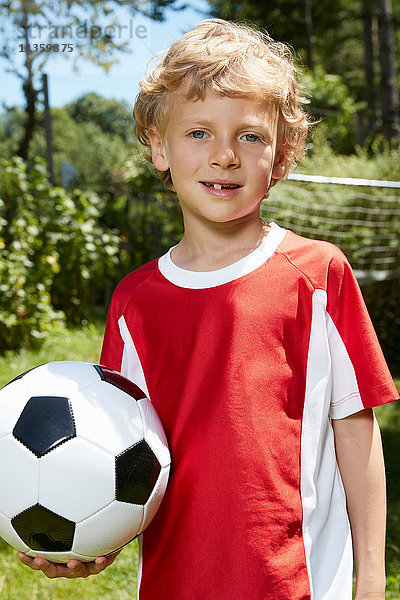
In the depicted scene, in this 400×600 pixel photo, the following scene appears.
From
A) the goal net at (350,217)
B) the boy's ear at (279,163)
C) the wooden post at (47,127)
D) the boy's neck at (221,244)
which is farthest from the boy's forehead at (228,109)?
the wooden post at (47,127)

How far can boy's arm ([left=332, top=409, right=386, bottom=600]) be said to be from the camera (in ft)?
4.15

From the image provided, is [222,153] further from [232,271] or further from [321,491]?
[321,491]

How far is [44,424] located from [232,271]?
0.48 meters

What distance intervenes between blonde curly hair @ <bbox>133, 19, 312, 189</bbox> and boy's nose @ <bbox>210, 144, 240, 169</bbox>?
112 mm

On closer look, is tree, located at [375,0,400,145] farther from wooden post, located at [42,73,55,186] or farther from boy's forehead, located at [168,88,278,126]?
boy's forehead, located at [168,88,278,126]

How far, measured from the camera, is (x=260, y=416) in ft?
4.02

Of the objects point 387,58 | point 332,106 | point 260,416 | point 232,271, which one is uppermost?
point 232,271

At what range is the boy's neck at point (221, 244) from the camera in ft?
4.48

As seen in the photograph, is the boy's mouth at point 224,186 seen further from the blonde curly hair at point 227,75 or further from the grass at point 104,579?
the grass at point 104,579

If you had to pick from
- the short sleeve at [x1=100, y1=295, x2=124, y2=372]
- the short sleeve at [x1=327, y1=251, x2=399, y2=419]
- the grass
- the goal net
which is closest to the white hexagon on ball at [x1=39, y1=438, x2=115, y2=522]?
the short sleeve at [x1=100, y1=295, x2=124, y2=372]

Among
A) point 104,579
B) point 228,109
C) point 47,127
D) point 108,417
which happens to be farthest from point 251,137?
point 47,127

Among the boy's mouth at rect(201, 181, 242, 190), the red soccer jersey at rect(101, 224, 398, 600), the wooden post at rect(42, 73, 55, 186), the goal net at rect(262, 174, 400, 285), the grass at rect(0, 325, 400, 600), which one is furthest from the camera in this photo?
the wooden post at rect(42, 73, 55, 186)

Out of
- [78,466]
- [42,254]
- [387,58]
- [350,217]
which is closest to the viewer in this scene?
[78,466]

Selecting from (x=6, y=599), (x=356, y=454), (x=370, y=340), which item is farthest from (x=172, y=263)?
(x=6, y=599)
